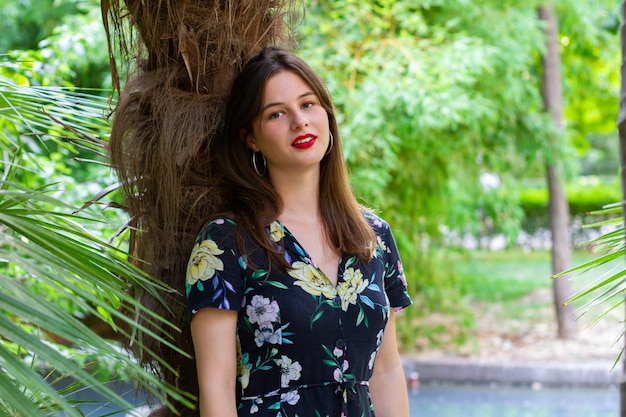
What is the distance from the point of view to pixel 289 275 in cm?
177

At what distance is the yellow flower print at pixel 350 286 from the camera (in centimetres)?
179

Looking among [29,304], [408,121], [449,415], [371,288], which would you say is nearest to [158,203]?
[371,288]

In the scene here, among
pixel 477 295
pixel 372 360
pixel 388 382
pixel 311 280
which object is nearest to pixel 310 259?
pixel 311 280

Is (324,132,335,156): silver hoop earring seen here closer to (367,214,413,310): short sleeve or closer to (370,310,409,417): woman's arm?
(367,214,413,310): short sleeve

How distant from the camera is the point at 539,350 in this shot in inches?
277

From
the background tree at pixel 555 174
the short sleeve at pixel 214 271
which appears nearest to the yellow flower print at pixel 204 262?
the short sleeve at pixel 214 271

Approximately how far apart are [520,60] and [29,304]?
18.8 feet

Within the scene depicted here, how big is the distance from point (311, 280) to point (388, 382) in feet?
1.16

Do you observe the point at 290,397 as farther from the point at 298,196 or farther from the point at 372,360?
the point at 298,196

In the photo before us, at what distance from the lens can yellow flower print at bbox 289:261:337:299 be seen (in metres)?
1.77

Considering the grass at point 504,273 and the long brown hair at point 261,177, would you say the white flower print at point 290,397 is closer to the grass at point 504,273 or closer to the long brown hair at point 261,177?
the long brown hair at point 261,177

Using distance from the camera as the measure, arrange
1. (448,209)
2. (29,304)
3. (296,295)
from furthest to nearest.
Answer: (448,209) < (296,295) < (29,304)

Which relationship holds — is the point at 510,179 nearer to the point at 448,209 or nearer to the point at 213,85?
the point at 448,209

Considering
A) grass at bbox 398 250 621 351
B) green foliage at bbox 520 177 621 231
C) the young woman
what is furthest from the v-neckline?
green foliage at bbox 520 177 621 231
